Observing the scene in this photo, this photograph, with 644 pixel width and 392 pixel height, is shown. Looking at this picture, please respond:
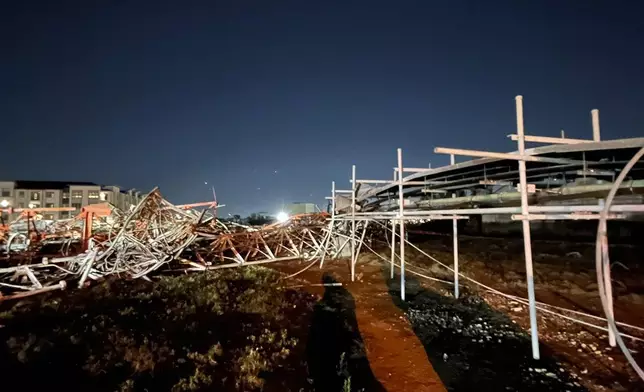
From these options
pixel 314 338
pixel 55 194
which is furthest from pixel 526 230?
pixel 55 194

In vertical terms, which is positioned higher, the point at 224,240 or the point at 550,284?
the point at 224,240

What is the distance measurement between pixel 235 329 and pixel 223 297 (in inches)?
111

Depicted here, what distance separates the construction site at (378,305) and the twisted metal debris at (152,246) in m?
0.09

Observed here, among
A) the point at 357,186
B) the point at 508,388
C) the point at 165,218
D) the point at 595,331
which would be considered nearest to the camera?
the point at 508,388

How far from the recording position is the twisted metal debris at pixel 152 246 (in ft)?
35.9

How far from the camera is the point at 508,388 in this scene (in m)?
5.07

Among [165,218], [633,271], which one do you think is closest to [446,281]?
[633,271]

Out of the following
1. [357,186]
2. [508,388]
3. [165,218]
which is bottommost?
[508,388]

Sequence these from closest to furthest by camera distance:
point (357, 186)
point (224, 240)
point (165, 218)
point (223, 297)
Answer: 1. point (223, 297)
2. point (357, 186)
3. point (165, 218)
4. point (224, 240)

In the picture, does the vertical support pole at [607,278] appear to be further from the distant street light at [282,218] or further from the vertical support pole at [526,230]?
the distant street light at [282,218]

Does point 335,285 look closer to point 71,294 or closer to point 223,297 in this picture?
point 223,297

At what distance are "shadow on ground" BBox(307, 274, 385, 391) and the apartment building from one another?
55.1 m

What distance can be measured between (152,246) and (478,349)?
41.3ft

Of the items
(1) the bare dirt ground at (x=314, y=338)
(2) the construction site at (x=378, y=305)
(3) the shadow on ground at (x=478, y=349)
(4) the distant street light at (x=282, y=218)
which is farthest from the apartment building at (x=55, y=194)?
(3) the shadow on ground at (x=478, y=349)
